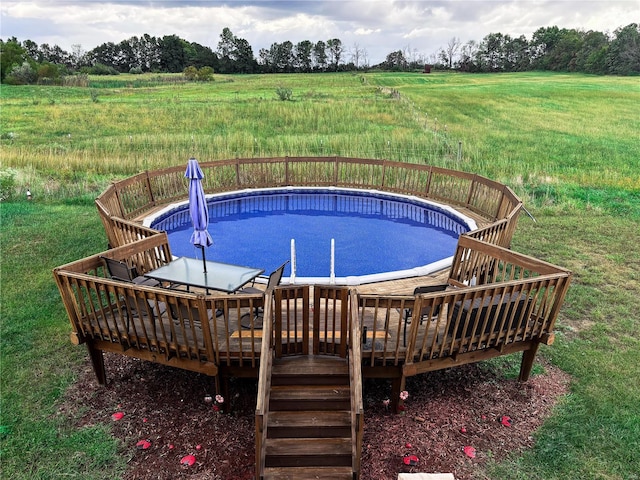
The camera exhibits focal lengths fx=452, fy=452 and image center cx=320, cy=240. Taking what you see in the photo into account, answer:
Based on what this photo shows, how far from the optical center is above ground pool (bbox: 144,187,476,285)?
1028 cm

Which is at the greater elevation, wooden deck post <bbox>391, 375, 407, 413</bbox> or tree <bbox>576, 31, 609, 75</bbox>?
tree <bbox>576, 31, 609, 75</bbox>

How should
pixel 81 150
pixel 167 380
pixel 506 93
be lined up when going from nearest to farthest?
pixel 167 380 < pixel 81 150 < pixel 506 93

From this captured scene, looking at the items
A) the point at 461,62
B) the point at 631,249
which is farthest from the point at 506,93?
the point at 461,62

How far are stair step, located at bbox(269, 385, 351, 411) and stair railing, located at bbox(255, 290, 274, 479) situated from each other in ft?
0.54

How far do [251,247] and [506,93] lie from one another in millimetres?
48177

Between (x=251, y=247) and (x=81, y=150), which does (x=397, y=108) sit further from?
(x=251, y=247)

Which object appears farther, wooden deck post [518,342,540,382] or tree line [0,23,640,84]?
tree line [0,23,640,84]

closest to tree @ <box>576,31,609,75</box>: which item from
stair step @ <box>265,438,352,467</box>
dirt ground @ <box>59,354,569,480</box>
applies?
dirt ground @ <box>59,354,569,480</box>

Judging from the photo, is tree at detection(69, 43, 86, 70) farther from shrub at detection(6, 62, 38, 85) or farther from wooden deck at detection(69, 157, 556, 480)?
wooden deck at detection(69, 157, 556, 480)

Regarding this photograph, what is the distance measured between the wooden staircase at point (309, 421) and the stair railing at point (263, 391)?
0.11m

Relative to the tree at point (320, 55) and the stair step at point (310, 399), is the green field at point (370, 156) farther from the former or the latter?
the tree at point (320, 55)

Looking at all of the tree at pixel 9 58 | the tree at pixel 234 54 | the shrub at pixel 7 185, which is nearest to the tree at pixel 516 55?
the tree at pixel 234 54

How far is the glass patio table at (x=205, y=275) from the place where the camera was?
6418 millimetres

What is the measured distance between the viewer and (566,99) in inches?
1800
